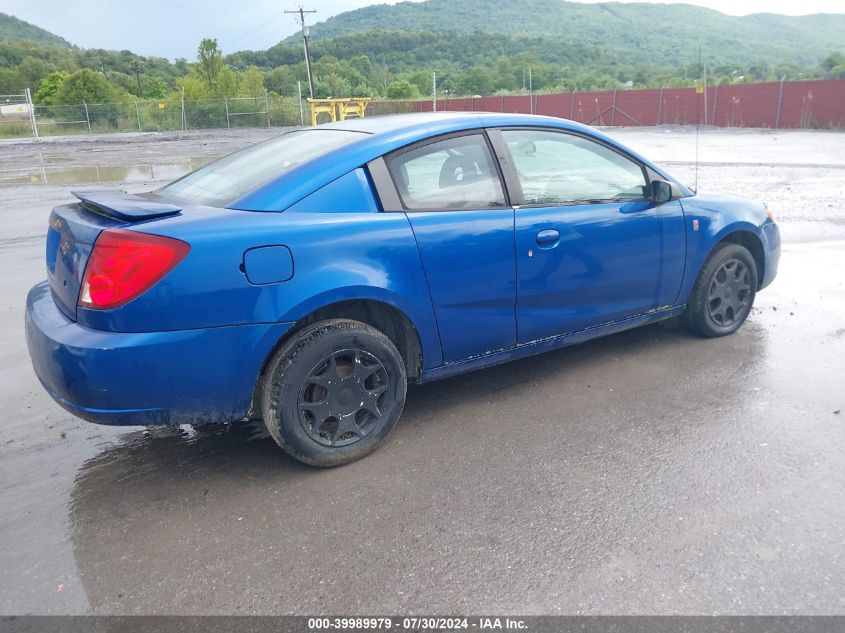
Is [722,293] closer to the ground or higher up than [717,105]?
closer to the ground

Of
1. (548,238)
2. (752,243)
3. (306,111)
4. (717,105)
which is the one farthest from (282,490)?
(306,111)

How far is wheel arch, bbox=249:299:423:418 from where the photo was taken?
3.03 metres

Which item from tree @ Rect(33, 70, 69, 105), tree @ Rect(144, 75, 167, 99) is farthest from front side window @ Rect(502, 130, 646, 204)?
tree @ Rect(144, 75, 167, 99)

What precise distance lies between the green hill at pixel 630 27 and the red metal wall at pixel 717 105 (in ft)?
283

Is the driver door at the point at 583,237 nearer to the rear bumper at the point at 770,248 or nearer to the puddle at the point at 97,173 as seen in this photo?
the rear bumper at the point at 770,248

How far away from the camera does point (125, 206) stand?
3010 mm

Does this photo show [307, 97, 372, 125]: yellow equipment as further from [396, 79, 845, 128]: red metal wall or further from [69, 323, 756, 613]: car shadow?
[69, 323, 756, 613]: car shadow

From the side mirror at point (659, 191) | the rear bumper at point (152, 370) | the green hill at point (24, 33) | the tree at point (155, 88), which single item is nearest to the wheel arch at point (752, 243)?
the side mirror at point (659, 191)

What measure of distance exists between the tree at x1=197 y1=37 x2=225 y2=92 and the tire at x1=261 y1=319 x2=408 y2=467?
5874 cm

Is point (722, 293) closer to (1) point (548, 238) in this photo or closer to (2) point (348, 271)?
(1) point (548, 238)

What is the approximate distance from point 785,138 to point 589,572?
2712 cm

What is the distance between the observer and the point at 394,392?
3.28 metres

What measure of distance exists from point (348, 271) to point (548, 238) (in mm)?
1200

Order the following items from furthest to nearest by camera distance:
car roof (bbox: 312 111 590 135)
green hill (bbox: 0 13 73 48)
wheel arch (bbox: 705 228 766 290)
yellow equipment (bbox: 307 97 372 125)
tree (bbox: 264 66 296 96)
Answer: green hill (bbox: 0 13 73 48), tree (bbox: 264 66 296 96), yellow equipment (bbox: 307 97 372 125), wheel arch (bbox: 705 228 766 290), car roof (bbox: 312 111 590 135)
